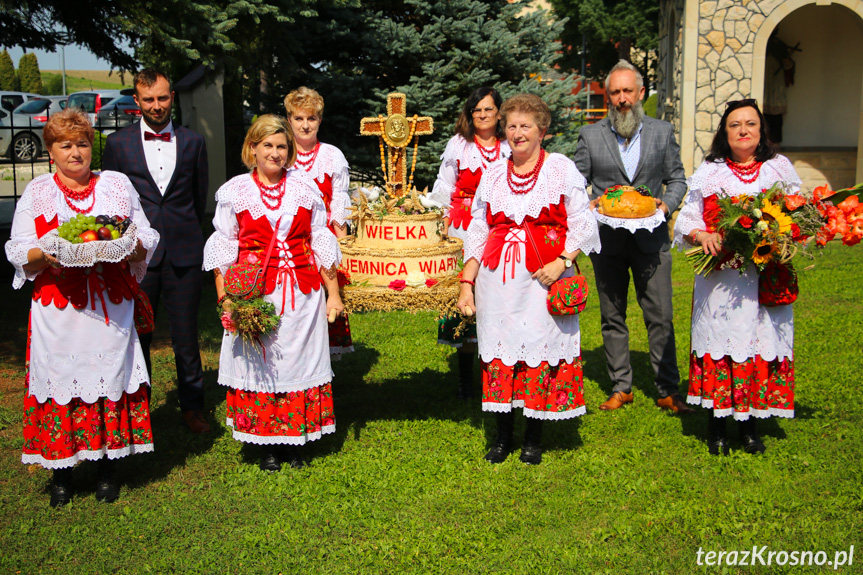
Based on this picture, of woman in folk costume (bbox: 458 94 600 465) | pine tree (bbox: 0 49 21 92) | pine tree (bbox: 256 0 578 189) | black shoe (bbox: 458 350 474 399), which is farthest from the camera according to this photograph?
pine tree (bbox: 0 49 21 92)

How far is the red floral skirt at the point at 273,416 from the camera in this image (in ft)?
16.6

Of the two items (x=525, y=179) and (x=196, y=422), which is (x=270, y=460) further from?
(x=525, y=179)

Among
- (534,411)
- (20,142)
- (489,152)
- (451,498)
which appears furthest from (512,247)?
(20,142)

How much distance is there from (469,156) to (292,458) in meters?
2.68

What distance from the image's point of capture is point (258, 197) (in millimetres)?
4895

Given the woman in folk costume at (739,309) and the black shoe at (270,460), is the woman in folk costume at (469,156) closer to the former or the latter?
the woman in folk costume at (739,309)

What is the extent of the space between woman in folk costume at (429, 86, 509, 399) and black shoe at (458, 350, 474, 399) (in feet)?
0.96

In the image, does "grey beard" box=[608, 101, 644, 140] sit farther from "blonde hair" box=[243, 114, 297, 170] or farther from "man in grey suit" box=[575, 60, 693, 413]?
"blonde hair" box=[243, 114, 297, 170]

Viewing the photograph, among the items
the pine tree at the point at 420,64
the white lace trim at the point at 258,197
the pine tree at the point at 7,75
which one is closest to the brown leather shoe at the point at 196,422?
the white lace trim at the point at 258,197

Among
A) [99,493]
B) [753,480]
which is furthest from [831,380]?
[99,493]

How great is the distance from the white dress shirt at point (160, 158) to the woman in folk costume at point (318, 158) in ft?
2.96

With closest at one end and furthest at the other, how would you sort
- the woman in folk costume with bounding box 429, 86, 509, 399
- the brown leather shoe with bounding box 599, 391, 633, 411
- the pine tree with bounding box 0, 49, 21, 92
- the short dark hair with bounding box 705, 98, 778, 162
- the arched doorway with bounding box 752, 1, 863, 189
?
the short dark hair with bounding box 705, 98, 778, 162, the woman in folk costume with bounding box 429, 86, 509, 399, the brown leather shoe with bounding box 599, 391, 633, 411, the arched doorway with bounding box 752, 1, 863, 189, the pine tree with bounding box 0, 49, 21, 92

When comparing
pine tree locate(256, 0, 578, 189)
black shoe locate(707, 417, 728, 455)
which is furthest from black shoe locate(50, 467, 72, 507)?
pine tree locate(256, 0, 578, 189)

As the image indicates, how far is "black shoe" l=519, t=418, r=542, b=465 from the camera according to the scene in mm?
5309
